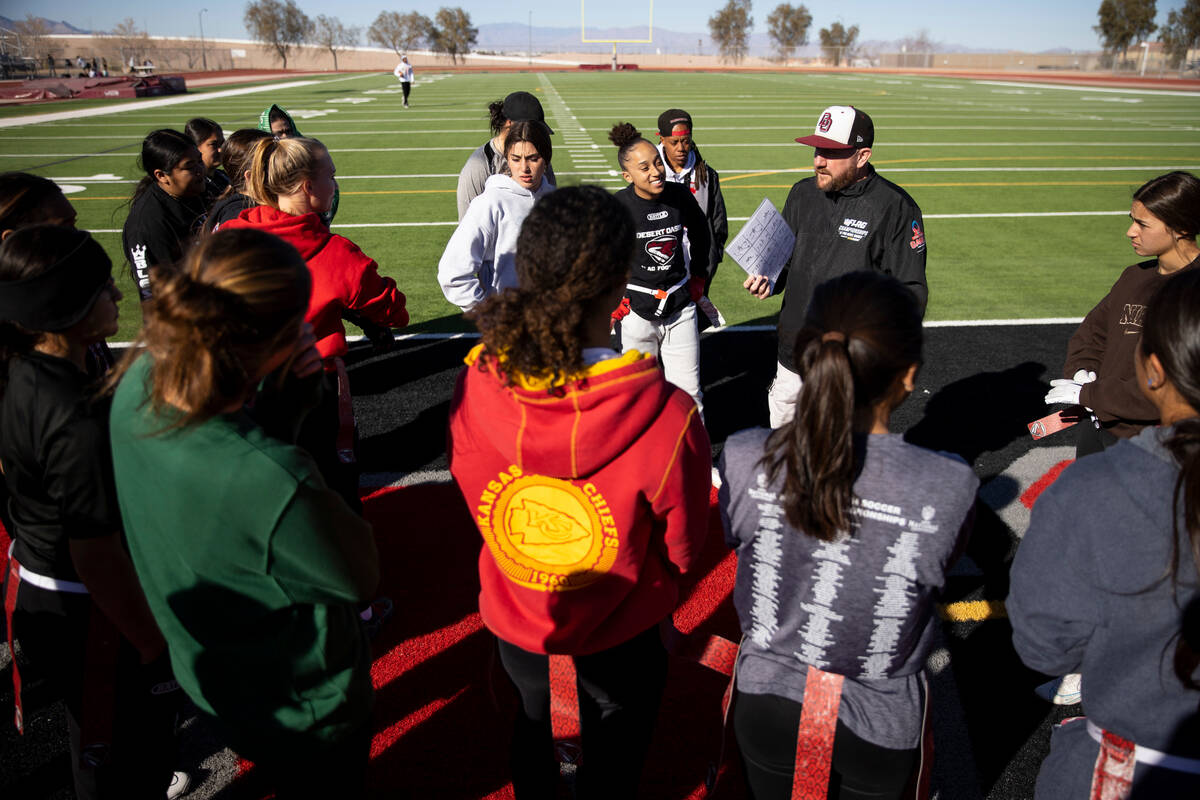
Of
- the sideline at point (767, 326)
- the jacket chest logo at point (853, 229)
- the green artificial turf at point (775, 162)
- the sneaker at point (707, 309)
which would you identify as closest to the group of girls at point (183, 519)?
the sneaker at point (707, 309)

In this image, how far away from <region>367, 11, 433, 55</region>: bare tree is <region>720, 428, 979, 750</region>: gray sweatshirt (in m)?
117

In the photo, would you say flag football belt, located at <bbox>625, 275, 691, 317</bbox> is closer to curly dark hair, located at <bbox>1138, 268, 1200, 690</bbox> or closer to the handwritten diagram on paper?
the handwritten diagram on paper

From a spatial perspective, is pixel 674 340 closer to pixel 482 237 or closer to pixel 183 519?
pixel 482 237

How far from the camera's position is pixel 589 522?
5.85 feet

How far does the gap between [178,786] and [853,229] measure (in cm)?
385

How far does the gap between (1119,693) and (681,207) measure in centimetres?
354

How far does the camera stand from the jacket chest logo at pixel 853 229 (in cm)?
388

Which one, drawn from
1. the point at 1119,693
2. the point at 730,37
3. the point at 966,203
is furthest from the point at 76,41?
the point at 1119,693

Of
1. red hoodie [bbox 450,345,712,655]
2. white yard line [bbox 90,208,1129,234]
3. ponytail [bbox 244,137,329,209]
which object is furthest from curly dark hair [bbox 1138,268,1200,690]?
white yard line [bbox 90,208,1129,234]

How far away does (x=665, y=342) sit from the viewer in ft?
15.2

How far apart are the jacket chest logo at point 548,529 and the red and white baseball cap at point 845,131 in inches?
113

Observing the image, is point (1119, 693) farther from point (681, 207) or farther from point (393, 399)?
point (393, 399)

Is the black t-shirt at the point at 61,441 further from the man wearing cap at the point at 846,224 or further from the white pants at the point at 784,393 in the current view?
the white pants at the point at 784,393

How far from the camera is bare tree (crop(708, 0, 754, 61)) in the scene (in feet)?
301
